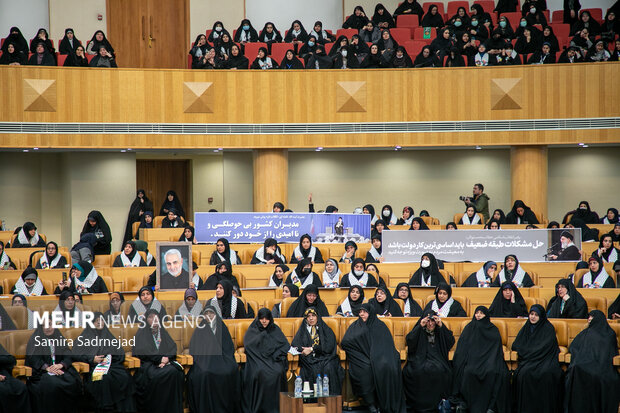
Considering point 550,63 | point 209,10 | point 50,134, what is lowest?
point 50,134

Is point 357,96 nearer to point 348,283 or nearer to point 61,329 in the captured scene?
point 348,283

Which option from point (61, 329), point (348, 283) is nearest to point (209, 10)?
point (348, 283)

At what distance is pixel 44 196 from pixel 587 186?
400 inches

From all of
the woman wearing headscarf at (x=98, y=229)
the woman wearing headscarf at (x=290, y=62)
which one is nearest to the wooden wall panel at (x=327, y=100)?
the woman wearing headscarf at (x=290, y=62)

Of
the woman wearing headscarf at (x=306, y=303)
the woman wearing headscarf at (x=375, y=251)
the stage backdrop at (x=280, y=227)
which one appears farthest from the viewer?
the stage backdrop at (x=280, y=227)

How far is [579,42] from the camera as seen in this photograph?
16.4m

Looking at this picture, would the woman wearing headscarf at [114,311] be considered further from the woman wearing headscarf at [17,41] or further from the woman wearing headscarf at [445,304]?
the woman wearing headscarf at [17,41]

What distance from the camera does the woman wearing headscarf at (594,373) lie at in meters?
8.74

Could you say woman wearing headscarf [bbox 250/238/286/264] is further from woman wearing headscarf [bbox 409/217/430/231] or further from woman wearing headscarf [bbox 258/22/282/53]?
woman wearing headscarf [bbox 258/22/282/53]

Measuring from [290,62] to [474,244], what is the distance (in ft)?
18.9

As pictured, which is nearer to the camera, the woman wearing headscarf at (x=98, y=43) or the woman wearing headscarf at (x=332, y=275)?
the woman wearing headscarf at (x=332, y=275)

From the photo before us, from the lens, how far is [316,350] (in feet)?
30.6

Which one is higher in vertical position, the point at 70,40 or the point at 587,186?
the point at 70,40

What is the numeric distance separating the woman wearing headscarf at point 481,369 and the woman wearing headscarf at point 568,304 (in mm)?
1022
